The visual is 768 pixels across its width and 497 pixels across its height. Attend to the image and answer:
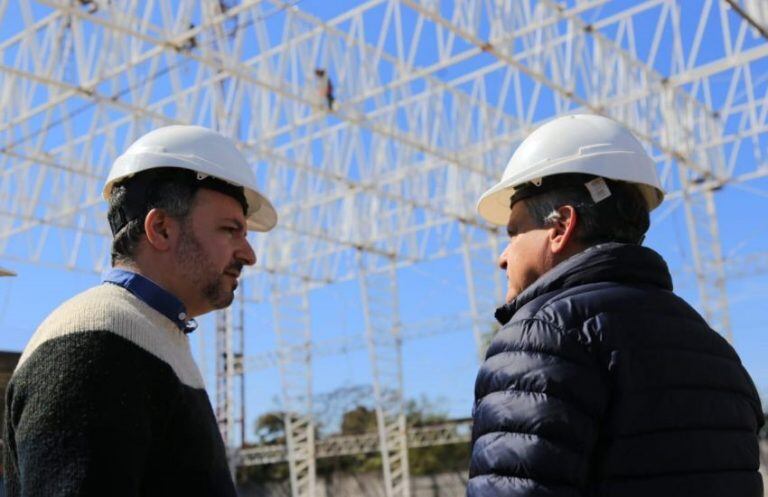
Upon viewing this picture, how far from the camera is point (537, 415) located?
2.16 meters

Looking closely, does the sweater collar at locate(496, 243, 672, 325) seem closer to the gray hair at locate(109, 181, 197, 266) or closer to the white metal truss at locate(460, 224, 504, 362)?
the gray hair at locate(109, 181, 197, 266)

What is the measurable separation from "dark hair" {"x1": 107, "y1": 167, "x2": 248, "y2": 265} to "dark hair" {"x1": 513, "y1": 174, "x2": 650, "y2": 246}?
3.13ft

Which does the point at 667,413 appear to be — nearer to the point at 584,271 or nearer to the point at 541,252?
the point at 584,271

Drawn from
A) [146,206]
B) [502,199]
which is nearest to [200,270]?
[146,206]

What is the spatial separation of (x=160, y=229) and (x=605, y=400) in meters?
1.30

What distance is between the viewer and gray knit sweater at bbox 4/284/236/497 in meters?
2.09

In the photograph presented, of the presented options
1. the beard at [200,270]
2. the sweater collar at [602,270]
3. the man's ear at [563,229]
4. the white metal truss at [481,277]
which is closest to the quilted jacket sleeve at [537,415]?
the sweater collar at [602,270]

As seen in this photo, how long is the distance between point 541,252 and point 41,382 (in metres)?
1.38

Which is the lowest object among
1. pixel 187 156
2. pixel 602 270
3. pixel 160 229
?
pixel 602 270

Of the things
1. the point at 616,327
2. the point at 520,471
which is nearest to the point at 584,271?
the point at 616,327

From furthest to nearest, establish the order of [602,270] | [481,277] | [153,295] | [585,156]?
[481,277]
[585,156]
[153,295]
[602,270]

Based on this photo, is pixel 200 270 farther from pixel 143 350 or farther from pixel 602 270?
pixel 602 270

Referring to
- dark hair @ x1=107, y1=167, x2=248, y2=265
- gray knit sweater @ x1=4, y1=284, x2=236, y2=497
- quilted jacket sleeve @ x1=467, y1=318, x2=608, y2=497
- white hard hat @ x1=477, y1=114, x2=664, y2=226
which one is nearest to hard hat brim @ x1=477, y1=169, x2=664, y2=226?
white hard hat @ x1=477, y1=114, x2=664, y2=226

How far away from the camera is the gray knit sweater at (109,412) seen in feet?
6.86
